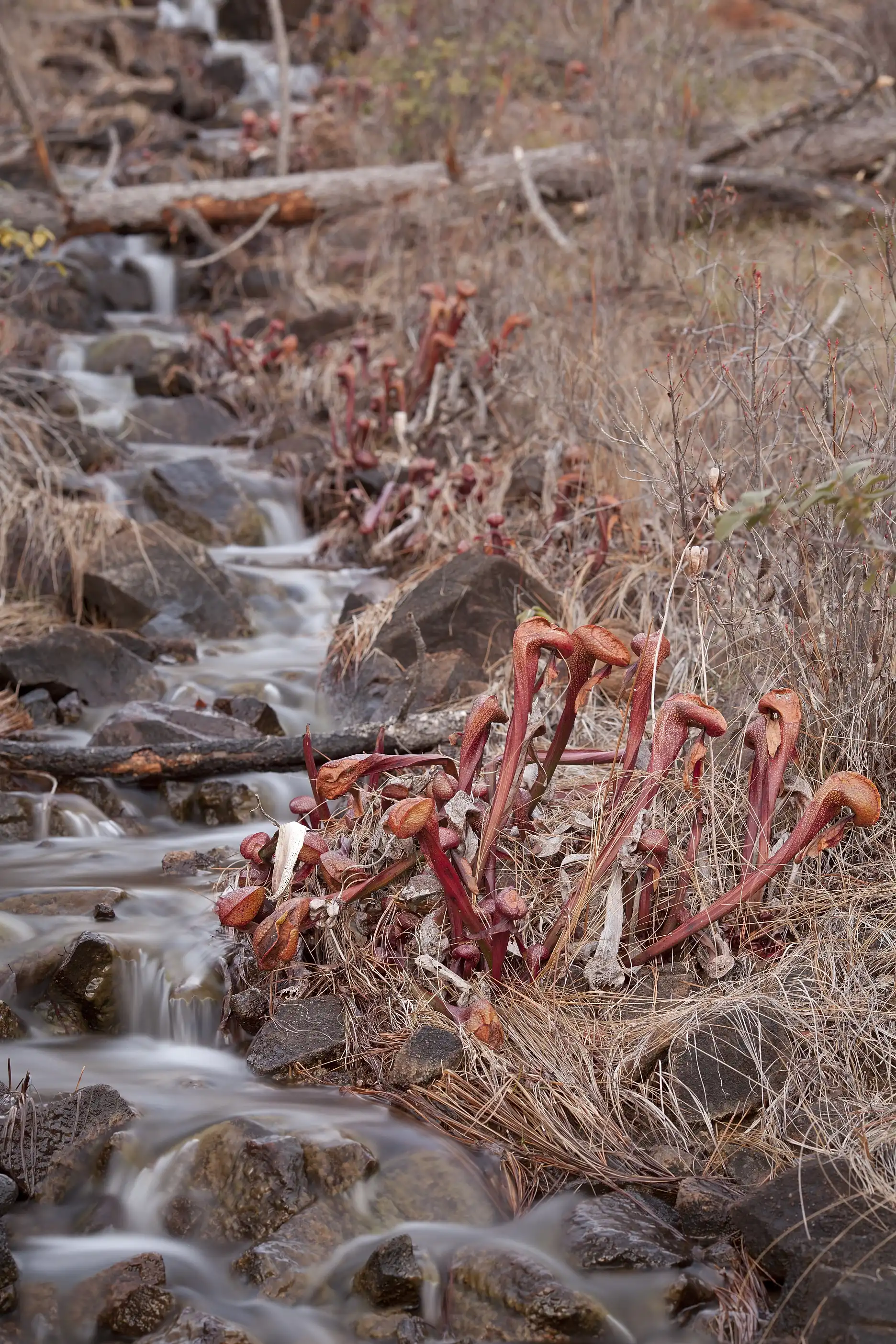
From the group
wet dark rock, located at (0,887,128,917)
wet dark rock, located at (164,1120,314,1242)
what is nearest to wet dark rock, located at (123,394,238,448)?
wet dark rock, located at (0,887,128,917)

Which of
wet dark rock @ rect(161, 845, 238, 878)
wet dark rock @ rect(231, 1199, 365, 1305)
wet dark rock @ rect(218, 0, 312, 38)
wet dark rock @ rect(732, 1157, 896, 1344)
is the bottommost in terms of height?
wet dark rock @ rect(161, 845, 238, 878)

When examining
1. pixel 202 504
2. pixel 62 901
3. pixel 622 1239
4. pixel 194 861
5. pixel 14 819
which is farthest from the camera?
pixel 202 504

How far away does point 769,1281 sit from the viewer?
251 centimetres

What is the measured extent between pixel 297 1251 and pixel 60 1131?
683mm

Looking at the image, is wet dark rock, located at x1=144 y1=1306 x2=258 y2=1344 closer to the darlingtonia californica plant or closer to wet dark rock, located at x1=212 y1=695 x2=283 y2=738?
the darlingtonia californica plant

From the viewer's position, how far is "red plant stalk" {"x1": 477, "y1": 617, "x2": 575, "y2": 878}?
123 inches

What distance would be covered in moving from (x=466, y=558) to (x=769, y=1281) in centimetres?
361

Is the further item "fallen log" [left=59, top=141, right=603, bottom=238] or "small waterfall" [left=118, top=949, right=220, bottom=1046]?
"fallen log" [left=59, top=141, right=603, bottom=238]

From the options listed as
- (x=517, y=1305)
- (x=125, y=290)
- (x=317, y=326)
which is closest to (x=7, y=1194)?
(x=517, y=1305)

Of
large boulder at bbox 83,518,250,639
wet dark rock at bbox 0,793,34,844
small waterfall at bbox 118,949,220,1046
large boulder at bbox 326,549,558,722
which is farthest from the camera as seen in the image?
large boulder at bbox 83,518,250,639

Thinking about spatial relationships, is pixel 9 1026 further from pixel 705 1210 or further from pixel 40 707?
pixel 40 707

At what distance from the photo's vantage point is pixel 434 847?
3049mm

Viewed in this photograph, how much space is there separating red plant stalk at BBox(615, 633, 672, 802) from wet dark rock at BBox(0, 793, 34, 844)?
232cm

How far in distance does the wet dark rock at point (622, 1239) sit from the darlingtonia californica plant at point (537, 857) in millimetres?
533
